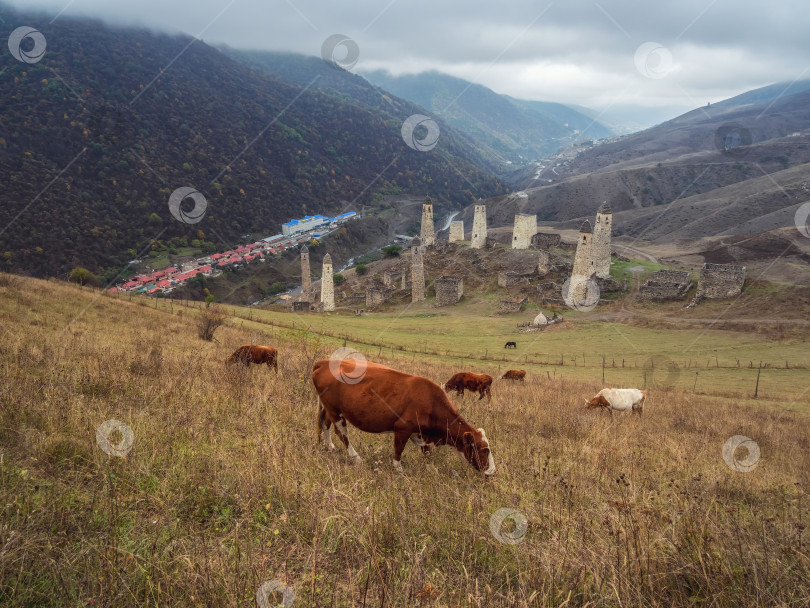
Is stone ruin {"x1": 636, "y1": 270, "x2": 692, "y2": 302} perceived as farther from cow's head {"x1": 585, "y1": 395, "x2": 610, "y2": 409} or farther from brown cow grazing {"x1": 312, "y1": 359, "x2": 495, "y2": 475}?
brown cow grazing {"x1": 312, "y1": 359, "x2": 495, "y2": 475}

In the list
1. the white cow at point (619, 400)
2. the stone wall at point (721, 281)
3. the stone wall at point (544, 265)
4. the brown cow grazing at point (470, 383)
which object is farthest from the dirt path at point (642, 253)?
the brown cow grazing at point (470, 383)

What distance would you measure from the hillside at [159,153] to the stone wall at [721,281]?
72.6m

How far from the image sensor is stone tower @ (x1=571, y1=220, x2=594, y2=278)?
3981 cm

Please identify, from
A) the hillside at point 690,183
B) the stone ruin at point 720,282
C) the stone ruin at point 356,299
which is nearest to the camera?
the stone ruin at point 720,282

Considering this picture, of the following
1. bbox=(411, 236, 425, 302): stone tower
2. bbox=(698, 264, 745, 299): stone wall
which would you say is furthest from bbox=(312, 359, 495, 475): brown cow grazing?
bbox=(411, 236, 425, 302): stone tower

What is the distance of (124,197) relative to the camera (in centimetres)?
8212

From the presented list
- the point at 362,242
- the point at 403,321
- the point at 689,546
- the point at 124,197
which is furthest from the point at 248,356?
the point at 362,242

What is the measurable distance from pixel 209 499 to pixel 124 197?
96087 mm

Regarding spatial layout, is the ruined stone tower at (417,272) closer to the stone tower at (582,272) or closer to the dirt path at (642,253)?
the stone tower at (582,272)

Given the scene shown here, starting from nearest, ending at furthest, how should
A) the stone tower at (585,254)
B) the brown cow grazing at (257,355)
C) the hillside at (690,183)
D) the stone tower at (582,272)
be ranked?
the brown cow grazing at (257,355), the stone tower at (582,272), the stone tower at (585,254), the hillside at (690,183)

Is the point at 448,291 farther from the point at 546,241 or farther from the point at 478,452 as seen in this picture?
the point at 478,452

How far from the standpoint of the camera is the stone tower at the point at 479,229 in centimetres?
5475

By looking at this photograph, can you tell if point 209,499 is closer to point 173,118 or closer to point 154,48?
point 173,118

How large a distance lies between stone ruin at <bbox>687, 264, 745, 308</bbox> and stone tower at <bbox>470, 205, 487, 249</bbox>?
26104 millimetres
